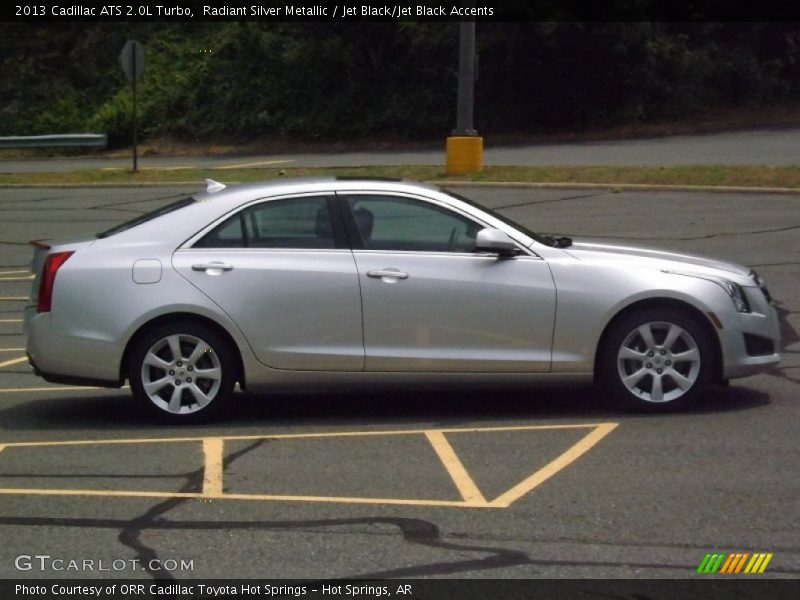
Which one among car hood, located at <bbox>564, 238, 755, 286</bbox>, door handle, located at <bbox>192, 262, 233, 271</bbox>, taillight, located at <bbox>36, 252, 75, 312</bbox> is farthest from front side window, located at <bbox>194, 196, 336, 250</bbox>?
car hood, located at <bbox>564, 238, 755, 286</bbox>

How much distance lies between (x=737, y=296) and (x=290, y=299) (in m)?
2.84

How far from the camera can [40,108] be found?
4088cm

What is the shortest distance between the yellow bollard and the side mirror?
617 inches

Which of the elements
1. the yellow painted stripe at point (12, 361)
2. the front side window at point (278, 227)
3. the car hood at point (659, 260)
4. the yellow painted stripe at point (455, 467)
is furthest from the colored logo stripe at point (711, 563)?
the yellow painted stripe at point (12, 361)

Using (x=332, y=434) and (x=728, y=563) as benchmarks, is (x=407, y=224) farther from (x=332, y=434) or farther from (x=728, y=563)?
(x=728, y=563)

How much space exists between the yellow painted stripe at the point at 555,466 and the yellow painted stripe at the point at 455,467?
0.13 meters

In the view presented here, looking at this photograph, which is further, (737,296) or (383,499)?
(737,296)

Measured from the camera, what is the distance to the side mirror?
26.3 ft

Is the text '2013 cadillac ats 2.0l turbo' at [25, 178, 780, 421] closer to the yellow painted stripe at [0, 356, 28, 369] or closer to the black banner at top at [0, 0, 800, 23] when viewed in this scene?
the yellow painted stripe at [0, 356, 28, 369]

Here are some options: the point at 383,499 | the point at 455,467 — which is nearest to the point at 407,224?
the point at 455,467

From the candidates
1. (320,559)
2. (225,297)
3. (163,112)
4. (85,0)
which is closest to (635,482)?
(320,559)

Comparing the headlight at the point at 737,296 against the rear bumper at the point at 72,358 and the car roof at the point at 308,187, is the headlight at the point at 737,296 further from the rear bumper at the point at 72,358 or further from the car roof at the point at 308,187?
the rear bumper at the point at 72,358

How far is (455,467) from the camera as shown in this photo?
23.1 ft

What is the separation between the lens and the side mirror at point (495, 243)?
8023 millimetres
